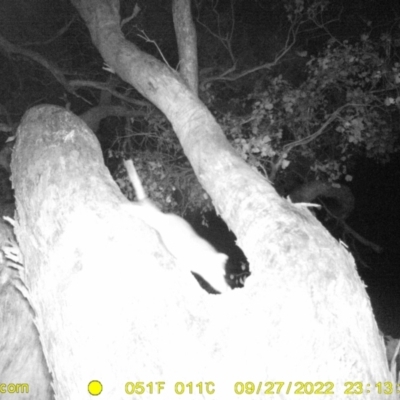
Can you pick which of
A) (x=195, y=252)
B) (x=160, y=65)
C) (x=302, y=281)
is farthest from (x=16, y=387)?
(x=160, y=65)

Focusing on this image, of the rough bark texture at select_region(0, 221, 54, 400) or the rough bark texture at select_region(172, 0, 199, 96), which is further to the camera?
the rough bark texture at select_region(172, 0, 199, 96)

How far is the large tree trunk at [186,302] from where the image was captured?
1.24 meters

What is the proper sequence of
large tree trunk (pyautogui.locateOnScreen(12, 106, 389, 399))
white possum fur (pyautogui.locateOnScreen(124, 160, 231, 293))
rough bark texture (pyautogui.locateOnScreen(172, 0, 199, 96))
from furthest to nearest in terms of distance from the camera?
rough bark texture (pyautogui.locateOnScreen(172, 0, 199, 96))
white possum fur (pyautogui.locateOnScreen(124, 160, 231, 293))
large tree trunk (pyautogui.locateOnScreen(12, 106, 389, 399))

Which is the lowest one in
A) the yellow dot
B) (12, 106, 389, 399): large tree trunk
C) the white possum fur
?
the yellow dot

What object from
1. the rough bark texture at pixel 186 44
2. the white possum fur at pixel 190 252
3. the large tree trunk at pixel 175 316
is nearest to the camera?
the large tree trunk at pixel 175 316

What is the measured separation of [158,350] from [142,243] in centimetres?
49

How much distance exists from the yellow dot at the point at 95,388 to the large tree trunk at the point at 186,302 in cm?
2

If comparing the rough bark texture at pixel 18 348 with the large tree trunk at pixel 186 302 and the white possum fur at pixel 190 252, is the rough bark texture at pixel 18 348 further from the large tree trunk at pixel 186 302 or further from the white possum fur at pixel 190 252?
the white possum fur at pixel 190 252

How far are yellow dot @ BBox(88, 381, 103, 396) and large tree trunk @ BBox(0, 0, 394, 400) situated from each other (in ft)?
0.07

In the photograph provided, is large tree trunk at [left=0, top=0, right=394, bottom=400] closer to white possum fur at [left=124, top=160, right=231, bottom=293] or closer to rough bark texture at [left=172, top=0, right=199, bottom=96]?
white possum fur at [left=124, top=160, right=231, bottom=293]

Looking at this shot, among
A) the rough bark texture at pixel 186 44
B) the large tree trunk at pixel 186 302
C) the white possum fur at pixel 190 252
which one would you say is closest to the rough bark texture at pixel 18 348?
the large tree trunk at pixel 186 302

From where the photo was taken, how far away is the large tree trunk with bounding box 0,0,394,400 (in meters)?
1.24

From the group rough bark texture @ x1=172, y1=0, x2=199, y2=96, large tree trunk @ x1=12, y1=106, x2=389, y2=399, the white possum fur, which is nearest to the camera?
large tree trunk @ x1=12, y1=106, x2=389, y2=399

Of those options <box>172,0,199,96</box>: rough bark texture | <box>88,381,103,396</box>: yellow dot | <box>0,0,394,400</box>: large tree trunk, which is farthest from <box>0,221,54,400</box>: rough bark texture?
<box>172,0,199,96</box>: rough bark texture
